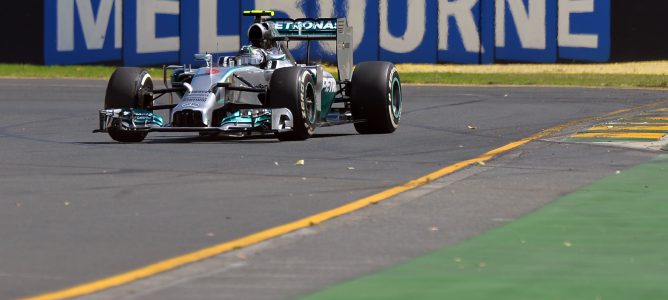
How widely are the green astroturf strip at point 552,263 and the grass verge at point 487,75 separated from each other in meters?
21.7

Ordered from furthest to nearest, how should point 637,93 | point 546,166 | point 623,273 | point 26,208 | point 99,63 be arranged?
point 99,63
point 637,93
point 546,166
point 26,208
point 623,273

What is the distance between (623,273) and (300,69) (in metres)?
9.82

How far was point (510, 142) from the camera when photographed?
1755 centimetres

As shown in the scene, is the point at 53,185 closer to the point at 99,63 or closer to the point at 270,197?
the point at 270,197

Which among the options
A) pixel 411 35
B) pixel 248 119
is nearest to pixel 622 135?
pixel 248 119

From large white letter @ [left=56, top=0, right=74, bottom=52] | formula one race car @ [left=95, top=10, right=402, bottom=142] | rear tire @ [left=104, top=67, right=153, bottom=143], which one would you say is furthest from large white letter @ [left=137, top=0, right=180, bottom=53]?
rear tire @ [left=104, top=67, right=153, bottom=143]

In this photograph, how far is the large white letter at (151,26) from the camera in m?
38.8

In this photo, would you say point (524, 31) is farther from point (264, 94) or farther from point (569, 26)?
point (264, 94)

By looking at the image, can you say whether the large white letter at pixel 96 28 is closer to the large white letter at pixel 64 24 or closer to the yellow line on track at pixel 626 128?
the large white letter at pixel 64 24

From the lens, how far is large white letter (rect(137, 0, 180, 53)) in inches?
1527

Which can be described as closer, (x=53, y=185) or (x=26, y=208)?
(x=26, y=208)

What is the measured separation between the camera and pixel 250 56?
748 inches

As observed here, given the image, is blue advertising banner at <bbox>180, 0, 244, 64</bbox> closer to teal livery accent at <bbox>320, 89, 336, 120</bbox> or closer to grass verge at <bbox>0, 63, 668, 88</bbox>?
grass verge at <bbox>0, 63, 668, 88</bbox>

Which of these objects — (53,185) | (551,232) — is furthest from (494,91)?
(551,232)
